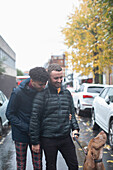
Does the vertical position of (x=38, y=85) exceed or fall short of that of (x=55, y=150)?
it exceeds it

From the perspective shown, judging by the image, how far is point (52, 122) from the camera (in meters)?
2.91

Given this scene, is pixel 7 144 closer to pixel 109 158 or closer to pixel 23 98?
pixel 109 158

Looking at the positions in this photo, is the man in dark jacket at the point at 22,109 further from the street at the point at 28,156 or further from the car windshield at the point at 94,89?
the car windshield at the point at 94,89

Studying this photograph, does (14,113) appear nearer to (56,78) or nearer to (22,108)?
(22,108)

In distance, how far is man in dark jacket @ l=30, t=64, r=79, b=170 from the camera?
2.87 m

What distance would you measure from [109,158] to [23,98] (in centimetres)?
323

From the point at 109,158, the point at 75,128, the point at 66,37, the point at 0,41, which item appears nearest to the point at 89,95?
the point at 109,158

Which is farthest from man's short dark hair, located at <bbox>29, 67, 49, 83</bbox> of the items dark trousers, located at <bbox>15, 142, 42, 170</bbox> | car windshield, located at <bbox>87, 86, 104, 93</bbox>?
car windshield, located at <bbox>87, 86, 104, 93</bbox>

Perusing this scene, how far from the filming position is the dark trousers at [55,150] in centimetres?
294

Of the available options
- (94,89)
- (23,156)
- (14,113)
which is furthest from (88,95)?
(14,113)

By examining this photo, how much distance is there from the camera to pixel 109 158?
548 cm

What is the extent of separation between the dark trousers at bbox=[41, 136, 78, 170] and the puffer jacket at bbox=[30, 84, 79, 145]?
0.22 ft

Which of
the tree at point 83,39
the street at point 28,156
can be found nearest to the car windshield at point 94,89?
the street at point 28,156

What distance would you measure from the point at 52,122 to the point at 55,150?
1.14 feet
